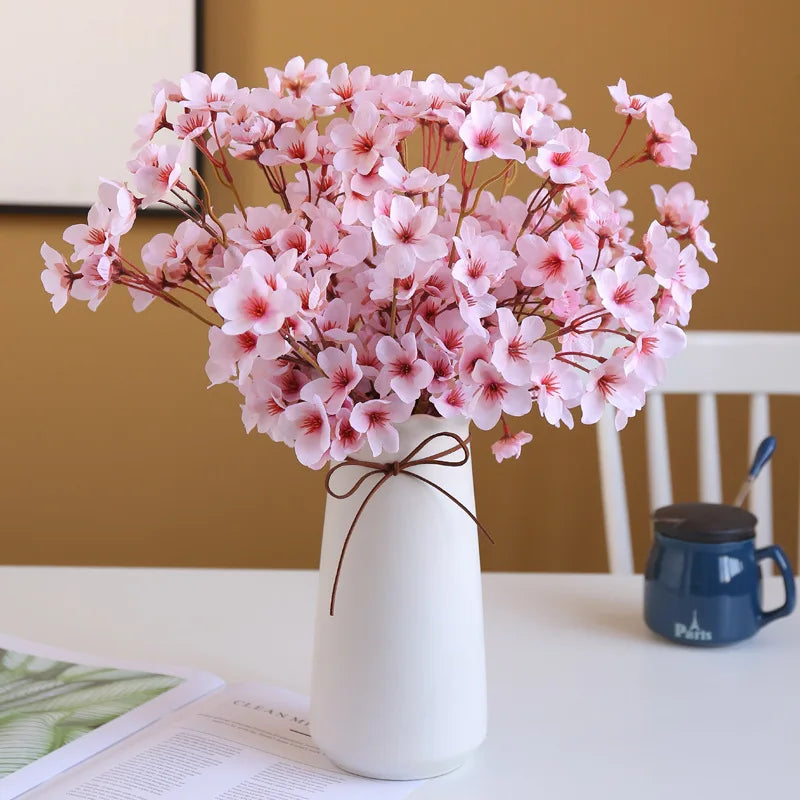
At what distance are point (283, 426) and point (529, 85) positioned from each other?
1.01ft

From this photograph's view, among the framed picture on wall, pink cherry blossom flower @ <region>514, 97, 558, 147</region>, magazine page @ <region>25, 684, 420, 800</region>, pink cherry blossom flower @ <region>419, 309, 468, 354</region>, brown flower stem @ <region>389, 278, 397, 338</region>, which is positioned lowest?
magazine page @ <region>25, 684, 420, 800</region>

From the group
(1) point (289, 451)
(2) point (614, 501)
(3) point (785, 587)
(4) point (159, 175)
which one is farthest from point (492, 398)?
(1) point (289, 451)

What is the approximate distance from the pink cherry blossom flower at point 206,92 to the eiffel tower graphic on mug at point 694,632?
24.4 inches

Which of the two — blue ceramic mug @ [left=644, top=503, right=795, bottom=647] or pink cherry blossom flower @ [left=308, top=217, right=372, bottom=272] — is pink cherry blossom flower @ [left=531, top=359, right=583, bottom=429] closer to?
pink cherry blossom flower @ [left=308, top=217, right=372, bottom=272]

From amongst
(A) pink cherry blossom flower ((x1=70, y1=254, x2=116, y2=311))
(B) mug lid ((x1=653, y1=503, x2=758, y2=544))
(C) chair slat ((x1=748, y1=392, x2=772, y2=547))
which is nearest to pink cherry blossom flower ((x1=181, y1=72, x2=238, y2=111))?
(A) pink cherry blossom flower ((x1=70, y1=254, x2=116, y2=311))

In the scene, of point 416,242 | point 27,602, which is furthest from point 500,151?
point 27,602

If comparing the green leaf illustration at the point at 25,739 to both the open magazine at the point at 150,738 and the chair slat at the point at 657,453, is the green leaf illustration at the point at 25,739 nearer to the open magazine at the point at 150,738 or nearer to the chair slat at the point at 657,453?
the open magazine at the point at 150,738

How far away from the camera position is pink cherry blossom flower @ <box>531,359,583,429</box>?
65 cm

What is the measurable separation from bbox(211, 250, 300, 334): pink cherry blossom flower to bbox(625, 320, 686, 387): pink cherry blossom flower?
0.21m

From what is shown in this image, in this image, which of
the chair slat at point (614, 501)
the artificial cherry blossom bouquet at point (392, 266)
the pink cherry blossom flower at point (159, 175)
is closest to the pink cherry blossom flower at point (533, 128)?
the artificial cherry blossom bouquet at point (392, 266)

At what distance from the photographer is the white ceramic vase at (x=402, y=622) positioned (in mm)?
728

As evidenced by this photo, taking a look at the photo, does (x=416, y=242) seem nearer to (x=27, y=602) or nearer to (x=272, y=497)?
(x=27, y=602)

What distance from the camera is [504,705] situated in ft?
2.97

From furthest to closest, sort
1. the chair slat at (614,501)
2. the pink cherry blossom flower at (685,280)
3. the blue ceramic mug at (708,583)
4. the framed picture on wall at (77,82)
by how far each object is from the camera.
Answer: the framed picture on wall at (77,82) < the chair slat at (614,501) < the blue ceramic mug at (708,583) < the pink cherry blossom flower at (685,280)
